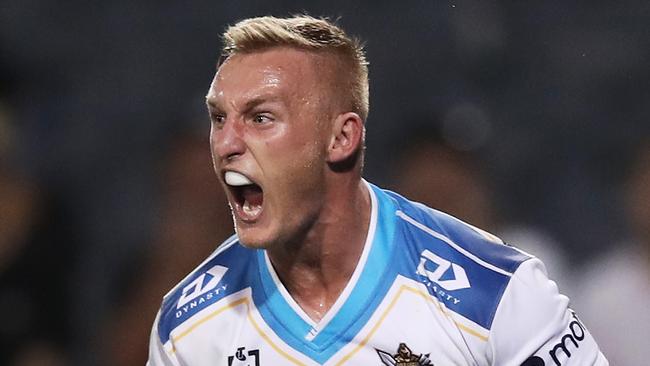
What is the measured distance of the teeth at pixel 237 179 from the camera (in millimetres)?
3105

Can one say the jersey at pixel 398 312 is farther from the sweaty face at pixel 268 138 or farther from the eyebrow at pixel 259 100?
the eyebrow at pixel 259 100

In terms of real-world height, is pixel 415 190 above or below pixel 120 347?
above

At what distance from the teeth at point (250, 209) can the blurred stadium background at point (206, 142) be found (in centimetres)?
172

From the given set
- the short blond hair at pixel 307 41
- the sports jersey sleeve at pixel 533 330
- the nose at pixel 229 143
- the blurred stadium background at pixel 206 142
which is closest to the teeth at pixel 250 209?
the nose at pixel 229 143

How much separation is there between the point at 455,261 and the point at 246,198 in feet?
1.78

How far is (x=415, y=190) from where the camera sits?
491 centimetres

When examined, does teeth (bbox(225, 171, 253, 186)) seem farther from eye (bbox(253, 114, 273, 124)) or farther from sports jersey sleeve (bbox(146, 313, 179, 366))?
sports jersey sleeve (bbox(146, 313, 179, 366))

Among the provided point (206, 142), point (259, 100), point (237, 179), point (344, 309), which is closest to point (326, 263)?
point (344, 309)

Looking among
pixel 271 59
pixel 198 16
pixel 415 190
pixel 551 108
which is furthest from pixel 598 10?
pixel 271 59

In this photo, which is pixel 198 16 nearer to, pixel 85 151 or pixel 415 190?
pixel 85 151

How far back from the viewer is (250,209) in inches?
125

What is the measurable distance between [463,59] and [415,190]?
648 millimetres

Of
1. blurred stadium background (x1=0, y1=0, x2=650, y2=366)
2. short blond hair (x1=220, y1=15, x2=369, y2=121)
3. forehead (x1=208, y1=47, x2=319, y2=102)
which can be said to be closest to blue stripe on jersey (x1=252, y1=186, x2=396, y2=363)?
short blond hair (x1=220, y1=15, x2=369, y2=121)

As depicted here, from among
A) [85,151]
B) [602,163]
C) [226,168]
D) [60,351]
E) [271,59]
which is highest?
[271,59]
